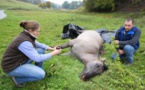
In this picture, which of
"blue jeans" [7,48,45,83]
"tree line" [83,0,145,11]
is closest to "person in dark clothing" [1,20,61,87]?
"blue jeans" [7,48,45,83]

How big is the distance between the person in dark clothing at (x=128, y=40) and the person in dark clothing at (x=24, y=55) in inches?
103

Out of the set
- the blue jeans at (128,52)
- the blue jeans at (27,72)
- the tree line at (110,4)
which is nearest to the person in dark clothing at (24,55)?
the blue jeans at (27,72)

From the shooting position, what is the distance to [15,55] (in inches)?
190

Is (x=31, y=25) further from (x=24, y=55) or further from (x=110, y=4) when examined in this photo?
(x=110, y=4)

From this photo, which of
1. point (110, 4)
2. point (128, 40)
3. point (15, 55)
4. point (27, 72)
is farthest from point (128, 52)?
point (110, 4)

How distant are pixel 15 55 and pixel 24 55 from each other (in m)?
0.18

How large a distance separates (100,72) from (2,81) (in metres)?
2.24

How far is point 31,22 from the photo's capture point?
4.82 meters

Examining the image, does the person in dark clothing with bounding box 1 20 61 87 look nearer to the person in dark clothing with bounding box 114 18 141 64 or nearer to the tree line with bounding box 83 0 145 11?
the person in dark clothing with bounding box 114 18 141 64

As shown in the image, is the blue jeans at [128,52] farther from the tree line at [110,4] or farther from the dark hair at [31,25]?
the tree line at [110,4]

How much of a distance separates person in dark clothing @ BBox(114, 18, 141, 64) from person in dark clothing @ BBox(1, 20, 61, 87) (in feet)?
8.55

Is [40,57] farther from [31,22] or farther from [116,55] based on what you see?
[116,55]

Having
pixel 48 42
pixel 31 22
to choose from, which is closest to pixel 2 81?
pixel 31 22

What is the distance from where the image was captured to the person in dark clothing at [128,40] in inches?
264
